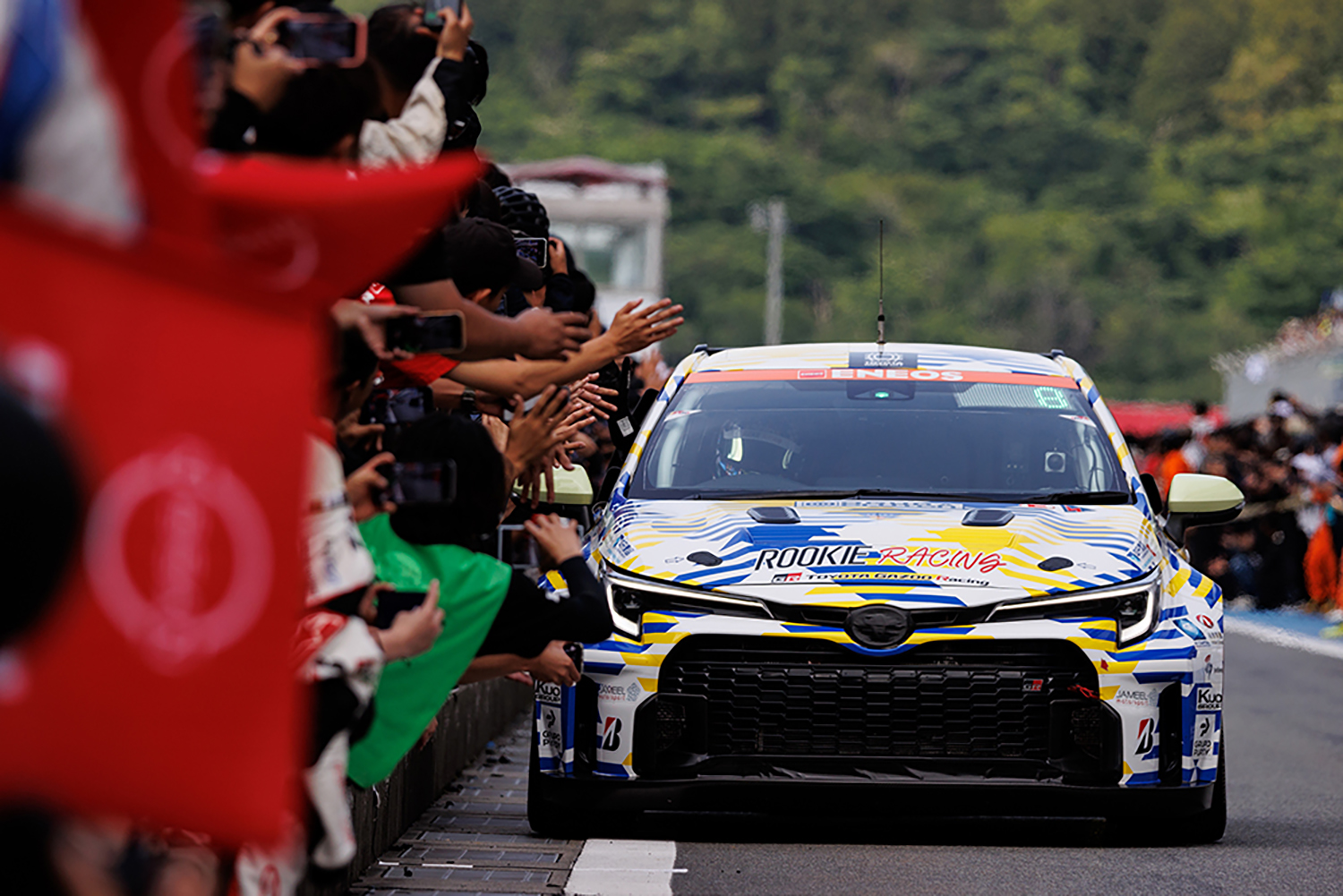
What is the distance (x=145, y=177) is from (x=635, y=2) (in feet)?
605

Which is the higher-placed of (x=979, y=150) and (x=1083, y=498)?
(x=1083, y=498)

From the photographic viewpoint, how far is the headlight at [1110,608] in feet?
22.8

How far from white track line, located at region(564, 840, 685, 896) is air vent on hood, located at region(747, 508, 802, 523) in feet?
3.54

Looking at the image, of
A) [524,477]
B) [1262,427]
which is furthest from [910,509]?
[1262,427]

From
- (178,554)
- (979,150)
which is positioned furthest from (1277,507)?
(979,150)

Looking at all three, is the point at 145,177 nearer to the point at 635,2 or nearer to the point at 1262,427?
the point at 1262,427

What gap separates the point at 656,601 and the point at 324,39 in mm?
3268

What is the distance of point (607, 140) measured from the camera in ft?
502

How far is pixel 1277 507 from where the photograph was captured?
2347 cm

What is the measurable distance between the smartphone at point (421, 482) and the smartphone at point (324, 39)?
2.57 ft

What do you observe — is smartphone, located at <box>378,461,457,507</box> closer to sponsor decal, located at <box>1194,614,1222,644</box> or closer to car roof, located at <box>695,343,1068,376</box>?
sponsor decal, located at <box>1194,614,1222,644</box>

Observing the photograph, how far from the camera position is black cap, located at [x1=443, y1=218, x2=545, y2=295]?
550cm

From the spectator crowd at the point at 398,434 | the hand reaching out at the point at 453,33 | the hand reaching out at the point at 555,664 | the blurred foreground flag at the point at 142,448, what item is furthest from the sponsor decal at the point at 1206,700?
the blurred foreground flag at the point at 142,448

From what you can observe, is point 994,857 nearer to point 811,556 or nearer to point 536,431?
point 811,556
